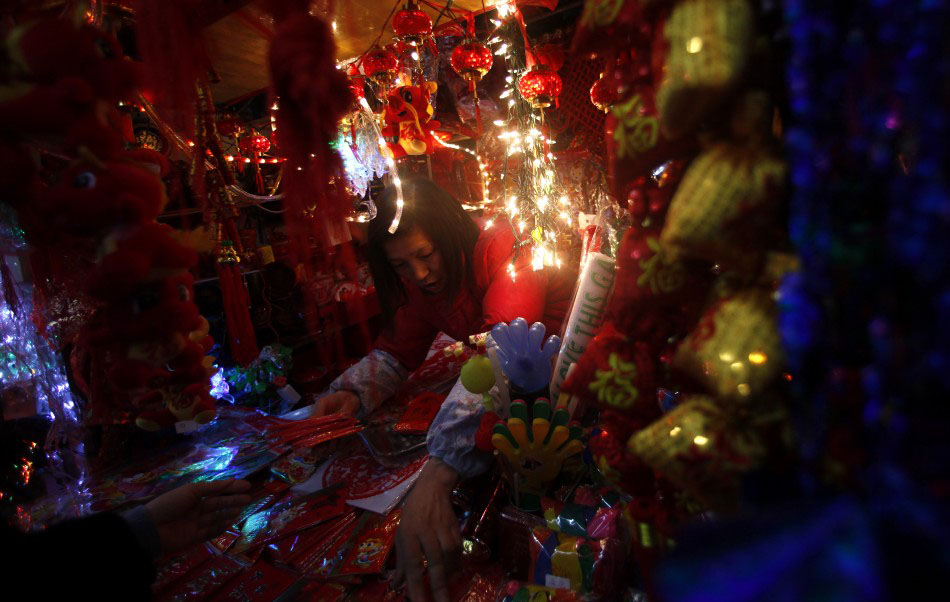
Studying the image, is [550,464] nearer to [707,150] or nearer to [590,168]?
[707,150]

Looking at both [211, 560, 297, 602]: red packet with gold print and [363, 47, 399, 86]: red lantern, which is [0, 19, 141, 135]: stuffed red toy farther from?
[363, 47, 399, 86]: red lantern

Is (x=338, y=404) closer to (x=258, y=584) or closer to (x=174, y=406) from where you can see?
(x=258, y=584)

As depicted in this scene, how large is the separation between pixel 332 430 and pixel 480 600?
75 cm

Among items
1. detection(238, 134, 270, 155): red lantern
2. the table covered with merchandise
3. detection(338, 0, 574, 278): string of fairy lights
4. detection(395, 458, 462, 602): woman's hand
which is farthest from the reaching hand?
detection(238, 134, 270, 155): red lantern

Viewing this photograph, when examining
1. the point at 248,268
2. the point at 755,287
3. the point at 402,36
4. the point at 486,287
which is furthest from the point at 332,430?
the point at 248,268

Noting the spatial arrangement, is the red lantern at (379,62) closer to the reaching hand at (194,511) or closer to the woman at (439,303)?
the woman at (439,303)

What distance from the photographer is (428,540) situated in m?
0.85

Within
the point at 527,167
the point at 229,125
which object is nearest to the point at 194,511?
the point at 527,167

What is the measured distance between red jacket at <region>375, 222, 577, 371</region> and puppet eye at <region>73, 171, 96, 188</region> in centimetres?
99

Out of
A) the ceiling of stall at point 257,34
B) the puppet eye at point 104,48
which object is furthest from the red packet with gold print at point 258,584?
the ceiling of stall at point 257,34

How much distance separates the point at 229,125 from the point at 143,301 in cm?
200

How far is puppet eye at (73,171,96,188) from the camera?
1.65 ft

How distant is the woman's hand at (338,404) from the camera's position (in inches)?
63.5

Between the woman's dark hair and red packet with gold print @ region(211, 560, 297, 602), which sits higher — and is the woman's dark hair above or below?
above
